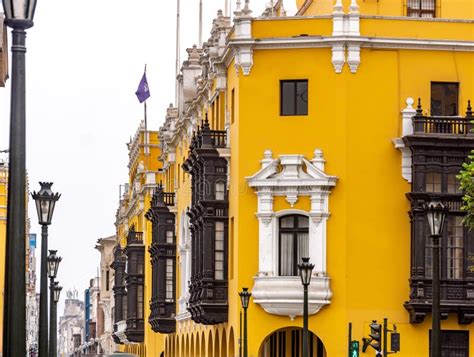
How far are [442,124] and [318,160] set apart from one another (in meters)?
4.92

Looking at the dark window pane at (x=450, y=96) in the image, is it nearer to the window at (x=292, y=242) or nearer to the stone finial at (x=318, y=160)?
the stone finial at (x=318, y=160)

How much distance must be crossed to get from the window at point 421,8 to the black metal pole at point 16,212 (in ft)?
147

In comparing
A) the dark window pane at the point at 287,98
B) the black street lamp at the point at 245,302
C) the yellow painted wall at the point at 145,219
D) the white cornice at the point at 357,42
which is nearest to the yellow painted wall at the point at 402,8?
the white cornice at the point at 357,42

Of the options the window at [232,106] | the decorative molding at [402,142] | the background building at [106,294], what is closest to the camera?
the decorative molding at [402,142]

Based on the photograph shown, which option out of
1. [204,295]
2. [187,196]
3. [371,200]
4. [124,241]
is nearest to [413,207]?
[371,200]

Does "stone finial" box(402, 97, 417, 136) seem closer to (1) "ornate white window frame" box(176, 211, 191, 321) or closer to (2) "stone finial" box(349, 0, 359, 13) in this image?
(2) "stone finial" box(349, 0, 359, 13)

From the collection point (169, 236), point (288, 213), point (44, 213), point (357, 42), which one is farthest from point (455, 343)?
point (169, 236)

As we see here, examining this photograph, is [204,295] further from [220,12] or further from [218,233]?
[220,12]

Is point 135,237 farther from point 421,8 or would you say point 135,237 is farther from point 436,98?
point 436,98

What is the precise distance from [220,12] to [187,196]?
1105cm

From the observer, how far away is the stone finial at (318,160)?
186ft

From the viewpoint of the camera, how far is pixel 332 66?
2239 inches

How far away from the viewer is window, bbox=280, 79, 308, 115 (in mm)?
57281

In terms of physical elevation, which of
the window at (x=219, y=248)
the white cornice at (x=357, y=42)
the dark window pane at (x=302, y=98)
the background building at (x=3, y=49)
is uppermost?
the white cornice at (x=357, y=42)
